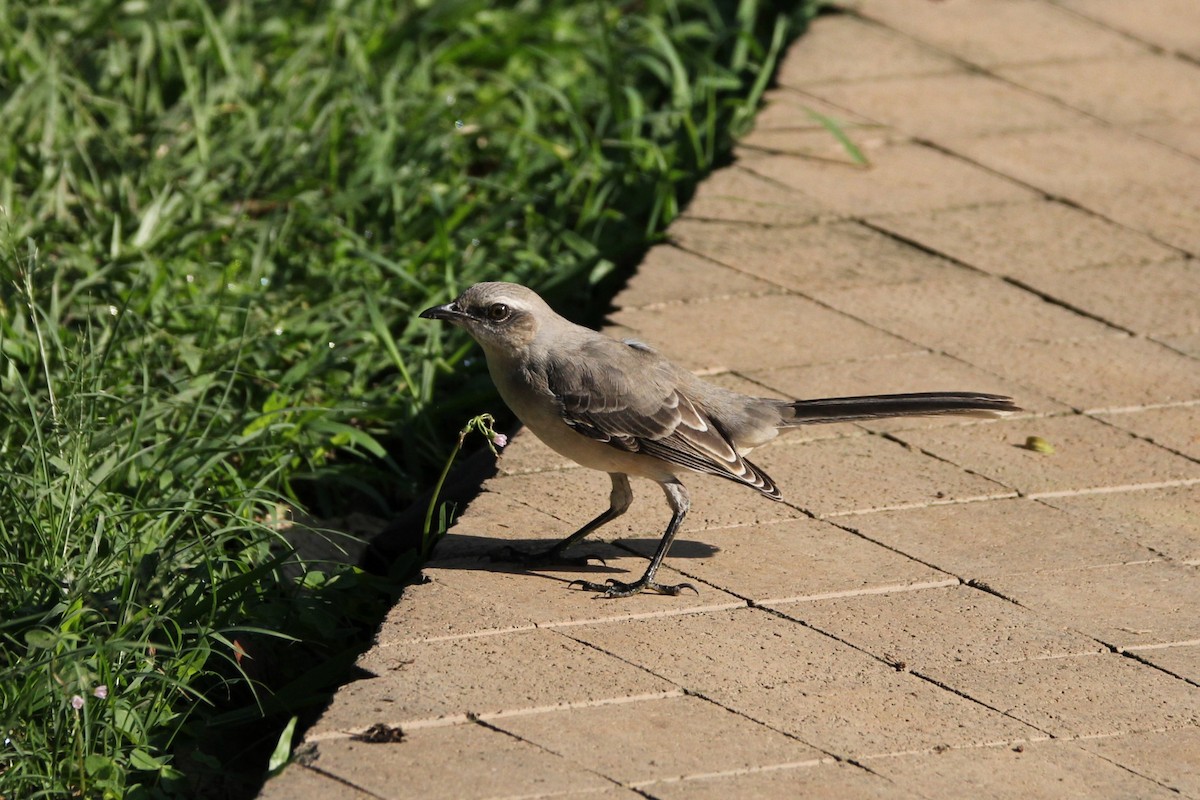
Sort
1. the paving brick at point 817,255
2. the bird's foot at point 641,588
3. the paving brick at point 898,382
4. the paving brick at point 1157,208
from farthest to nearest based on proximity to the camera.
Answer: the paving brick at point 1157,208, the paving brick at point 817,255, the paving brick at point 898,382, the bird's foot at point 641,588

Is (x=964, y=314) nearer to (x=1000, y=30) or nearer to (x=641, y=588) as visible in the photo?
(x=641, y=588)

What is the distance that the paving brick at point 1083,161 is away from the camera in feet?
21.2

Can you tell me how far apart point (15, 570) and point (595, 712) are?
161 centimetres

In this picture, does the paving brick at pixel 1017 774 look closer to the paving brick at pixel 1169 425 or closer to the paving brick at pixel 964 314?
the paving brick at pixel 1169 425

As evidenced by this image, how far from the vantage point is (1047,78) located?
287 inches

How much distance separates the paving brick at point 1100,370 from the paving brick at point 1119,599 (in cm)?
98

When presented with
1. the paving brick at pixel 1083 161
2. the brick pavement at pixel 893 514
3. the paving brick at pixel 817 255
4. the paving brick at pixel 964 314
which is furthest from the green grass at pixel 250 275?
the paving brick at pixel 1083 161

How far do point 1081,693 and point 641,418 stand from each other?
55.3 inches

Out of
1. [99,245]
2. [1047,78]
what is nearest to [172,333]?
[99,245]

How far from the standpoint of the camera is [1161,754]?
136 inches

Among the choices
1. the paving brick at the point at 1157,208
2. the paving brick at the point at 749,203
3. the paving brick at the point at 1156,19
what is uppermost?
the paving brick at the point at 1156,19

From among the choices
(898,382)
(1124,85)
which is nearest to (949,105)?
(1124,85)

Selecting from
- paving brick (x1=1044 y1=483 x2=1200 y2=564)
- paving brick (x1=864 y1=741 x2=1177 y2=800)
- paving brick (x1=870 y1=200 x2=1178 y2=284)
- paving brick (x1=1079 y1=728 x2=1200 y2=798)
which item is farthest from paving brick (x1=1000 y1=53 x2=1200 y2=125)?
paving brick (x1=864 y1=741 x2=1177 y2=800)

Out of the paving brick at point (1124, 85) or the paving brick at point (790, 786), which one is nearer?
the paving brick at point (790, 786)
